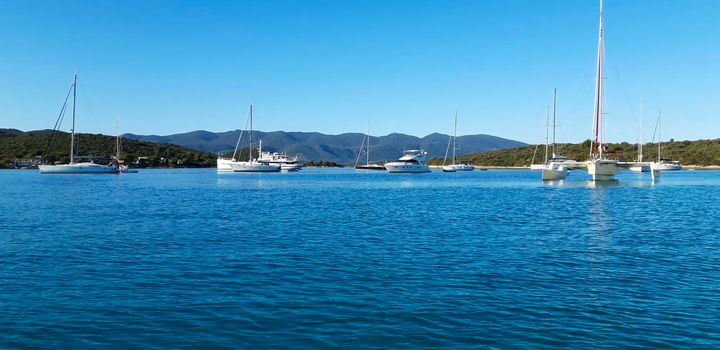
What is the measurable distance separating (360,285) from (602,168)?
231 feet

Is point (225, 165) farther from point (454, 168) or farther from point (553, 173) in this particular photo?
point (553, 173)

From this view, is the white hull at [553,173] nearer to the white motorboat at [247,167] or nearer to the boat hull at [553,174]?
the boat hull at [553,174]

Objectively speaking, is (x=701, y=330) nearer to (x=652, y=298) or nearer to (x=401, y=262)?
(x=652, y=298)

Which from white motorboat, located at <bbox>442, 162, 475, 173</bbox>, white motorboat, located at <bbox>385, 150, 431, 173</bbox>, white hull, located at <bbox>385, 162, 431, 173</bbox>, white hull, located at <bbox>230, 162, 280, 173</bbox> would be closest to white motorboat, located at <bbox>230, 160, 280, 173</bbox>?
white hull, located at <bbox>230, 162, 280, 173</bbox>

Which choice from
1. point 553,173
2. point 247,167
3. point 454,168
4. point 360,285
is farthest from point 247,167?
point 360,285

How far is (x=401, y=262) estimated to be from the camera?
19375 millimetres

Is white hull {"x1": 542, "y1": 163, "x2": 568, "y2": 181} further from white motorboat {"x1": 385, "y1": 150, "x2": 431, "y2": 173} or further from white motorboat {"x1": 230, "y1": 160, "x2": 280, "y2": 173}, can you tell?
white motorboat {"x1": 230, "y1": 160, "x2": 280, "y2": 173}

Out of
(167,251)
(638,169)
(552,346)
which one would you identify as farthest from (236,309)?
(638,169)

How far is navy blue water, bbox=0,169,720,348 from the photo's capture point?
11.4 metres

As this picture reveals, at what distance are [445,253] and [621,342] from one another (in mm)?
10520

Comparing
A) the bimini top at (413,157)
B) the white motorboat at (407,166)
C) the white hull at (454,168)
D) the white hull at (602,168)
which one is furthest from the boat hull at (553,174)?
the white hull at (454,168)

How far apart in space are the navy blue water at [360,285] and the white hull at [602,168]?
48328mm

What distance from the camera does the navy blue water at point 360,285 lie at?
37.3ft

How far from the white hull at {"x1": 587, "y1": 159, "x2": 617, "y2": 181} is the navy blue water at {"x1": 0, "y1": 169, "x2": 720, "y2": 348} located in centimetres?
4833
